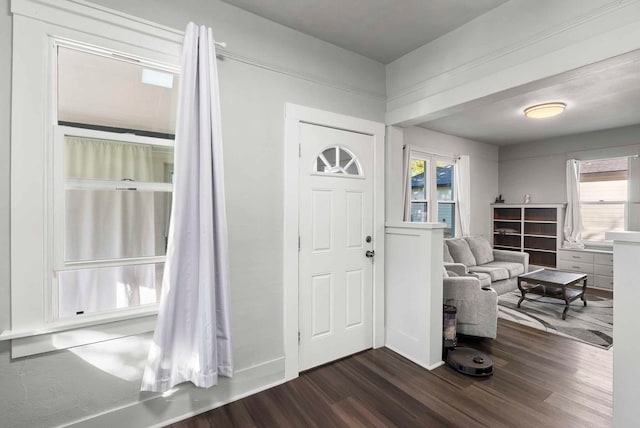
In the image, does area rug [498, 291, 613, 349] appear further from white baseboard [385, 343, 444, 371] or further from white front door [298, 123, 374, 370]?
white front door [298, 123, 374, 370]

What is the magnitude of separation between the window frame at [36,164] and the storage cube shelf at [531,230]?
681cm

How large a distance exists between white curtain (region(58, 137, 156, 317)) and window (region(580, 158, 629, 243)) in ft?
22.8

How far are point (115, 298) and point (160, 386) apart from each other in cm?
59

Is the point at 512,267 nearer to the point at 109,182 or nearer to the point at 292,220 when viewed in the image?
the point at 292,220

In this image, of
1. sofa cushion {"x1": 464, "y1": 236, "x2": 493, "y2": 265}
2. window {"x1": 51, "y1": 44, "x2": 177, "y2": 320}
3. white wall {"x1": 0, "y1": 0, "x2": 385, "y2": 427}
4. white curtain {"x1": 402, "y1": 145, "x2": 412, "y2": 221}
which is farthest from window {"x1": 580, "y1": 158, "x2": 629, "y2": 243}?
window {"x1": 51, "y1": 44, "x2": 177, "y2": 320}

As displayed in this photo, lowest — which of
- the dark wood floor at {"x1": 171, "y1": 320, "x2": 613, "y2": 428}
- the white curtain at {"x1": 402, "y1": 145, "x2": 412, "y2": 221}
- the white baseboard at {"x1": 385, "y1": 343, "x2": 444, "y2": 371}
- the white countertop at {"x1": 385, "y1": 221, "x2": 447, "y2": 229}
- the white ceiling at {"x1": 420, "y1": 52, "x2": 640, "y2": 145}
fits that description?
the dark wood floor at {"x1": 171, "y1": 320, "x2": 613, "y2": 428}

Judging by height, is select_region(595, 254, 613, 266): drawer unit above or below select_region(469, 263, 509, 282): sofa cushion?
above

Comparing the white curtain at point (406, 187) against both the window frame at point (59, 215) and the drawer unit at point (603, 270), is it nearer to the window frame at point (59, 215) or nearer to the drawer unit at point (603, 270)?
the drawer unit at point (603, 270)

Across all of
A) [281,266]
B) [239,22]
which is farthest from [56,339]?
[239,22]

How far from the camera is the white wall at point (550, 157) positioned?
5086 millimetres

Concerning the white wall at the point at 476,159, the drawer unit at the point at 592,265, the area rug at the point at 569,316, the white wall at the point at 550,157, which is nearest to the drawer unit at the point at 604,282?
the drawer unit at the point at 592,265

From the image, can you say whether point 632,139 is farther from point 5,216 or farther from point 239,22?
point 5,216

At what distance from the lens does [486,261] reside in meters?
5.33

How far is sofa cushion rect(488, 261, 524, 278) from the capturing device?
16.5ft
